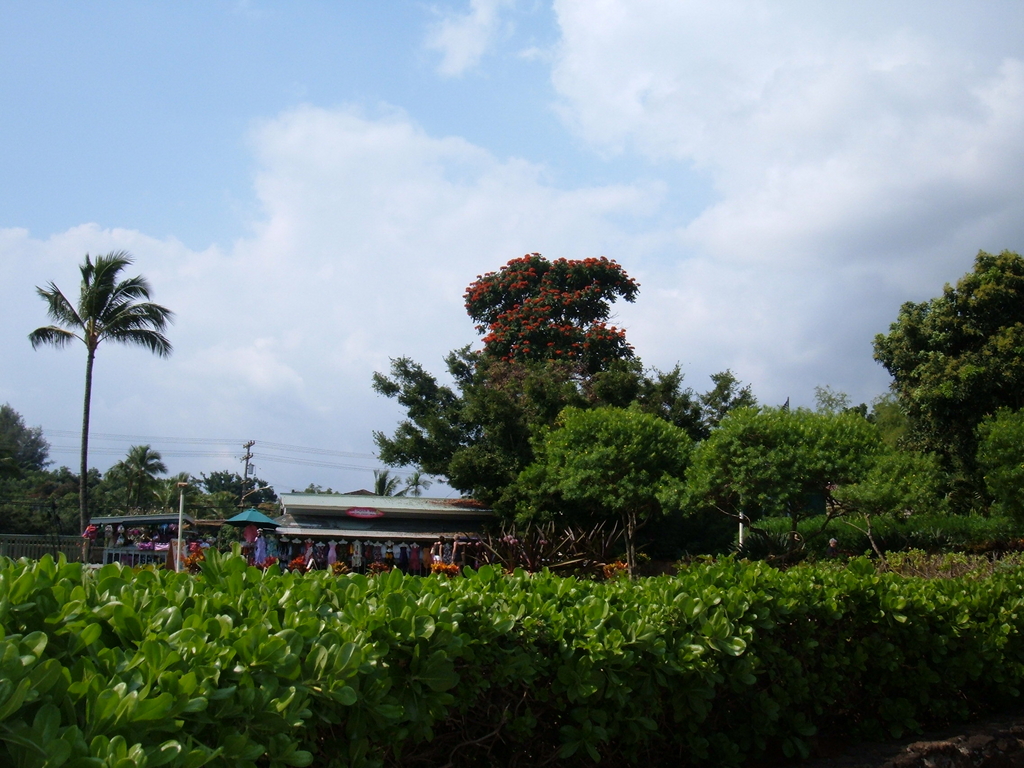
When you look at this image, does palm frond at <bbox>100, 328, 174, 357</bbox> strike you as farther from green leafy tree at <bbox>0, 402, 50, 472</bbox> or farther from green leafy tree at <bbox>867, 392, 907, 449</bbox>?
green leafy tree at <bbox>0, 402, 50, 472</bbox>

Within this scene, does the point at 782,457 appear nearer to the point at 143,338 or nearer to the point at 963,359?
the point at 963,359

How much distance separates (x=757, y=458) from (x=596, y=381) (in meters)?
10.7

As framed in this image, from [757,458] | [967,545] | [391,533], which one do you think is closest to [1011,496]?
[967,545]

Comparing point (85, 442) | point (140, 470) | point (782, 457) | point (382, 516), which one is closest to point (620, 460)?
point (782, 457)

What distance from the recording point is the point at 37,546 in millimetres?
22688

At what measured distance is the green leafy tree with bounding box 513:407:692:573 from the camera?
1977cm

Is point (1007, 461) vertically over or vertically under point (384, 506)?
over

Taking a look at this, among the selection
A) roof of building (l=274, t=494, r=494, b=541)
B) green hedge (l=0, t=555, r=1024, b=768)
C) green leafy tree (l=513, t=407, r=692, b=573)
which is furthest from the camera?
roof of building (l=274, t=494, r=494, b=541)

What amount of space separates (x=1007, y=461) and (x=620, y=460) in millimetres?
8170

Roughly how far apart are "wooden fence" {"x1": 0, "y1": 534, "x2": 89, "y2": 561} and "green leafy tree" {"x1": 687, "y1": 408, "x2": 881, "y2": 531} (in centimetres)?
1594

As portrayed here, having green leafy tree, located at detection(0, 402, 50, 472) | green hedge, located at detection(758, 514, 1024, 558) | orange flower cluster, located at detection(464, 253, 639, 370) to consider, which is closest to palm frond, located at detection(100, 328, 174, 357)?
orange flower cluster, located at detection(464, 253, 639, 370)

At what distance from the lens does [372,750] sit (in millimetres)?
2586

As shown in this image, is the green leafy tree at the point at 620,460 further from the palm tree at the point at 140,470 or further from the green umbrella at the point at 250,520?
the palm tree at the point at 140,470

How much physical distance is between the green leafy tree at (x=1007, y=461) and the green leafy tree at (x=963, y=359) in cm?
470
